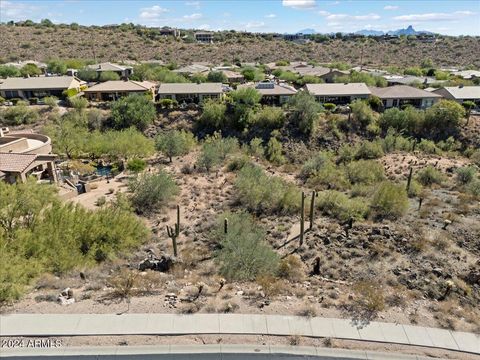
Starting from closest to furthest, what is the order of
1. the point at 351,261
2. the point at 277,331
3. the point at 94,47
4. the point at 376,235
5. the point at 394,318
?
1. the point at 277,331
2. the point at 394,318
3. the point at 351,261
4. the point at 376,235
5. the point at 94,47

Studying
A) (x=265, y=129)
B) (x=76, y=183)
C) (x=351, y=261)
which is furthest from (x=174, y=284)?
(x=265, y=129)

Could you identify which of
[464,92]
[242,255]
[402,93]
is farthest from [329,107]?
[242,255]

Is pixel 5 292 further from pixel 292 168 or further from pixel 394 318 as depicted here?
pixel 292 168

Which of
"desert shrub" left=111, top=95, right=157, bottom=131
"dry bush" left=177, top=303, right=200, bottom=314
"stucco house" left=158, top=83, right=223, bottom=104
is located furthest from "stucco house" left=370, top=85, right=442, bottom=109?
"dry bush" left=177, top=303, right=200, bottom=314

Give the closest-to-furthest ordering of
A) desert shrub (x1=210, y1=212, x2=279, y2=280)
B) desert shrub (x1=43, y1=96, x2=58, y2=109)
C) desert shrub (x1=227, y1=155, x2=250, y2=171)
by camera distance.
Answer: desert shrub (x1=210, y1=212, x2=279, y2=280) < desert shrub (x1=227, y1=155, x2=250, y2=171) < desert shrub (x1=43, y1=96, x2=58, y2=109)

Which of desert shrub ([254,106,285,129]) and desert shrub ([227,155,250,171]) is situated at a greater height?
desert shrub ([254,106,285,129])

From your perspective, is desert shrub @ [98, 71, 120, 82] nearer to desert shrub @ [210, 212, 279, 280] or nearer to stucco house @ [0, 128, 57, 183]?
stucco house @ [0, 128, 57, 183]
